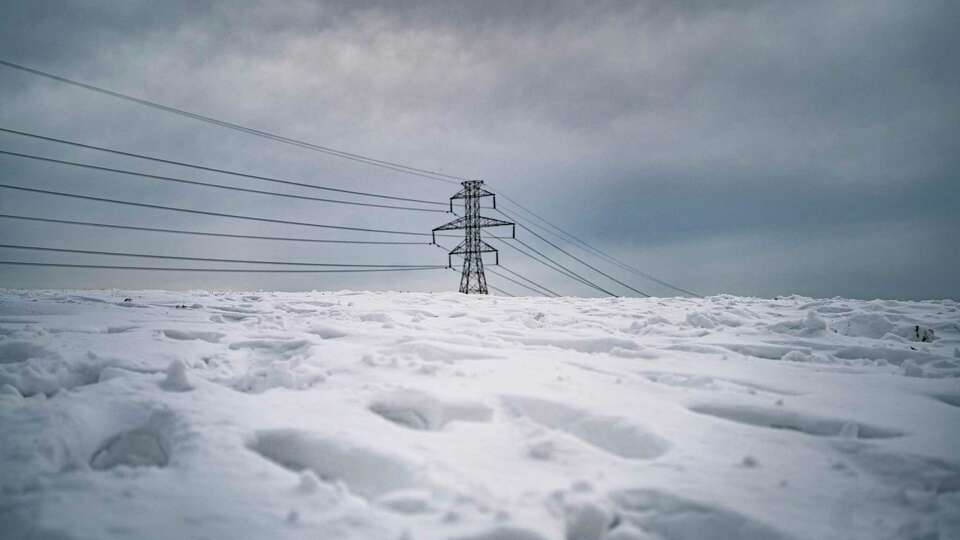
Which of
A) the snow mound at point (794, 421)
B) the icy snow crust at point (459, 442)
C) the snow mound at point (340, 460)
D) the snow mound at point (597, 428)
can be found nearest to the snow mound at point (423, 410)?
the icy snow crust at point (459, 442)

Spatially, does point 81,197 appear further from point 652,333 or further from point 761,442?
point 761,442

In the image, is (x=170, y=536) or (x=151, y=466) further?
(x=151, y=466)

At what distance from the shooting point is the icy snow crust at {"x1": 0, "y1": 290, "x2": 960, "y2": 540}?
133cm

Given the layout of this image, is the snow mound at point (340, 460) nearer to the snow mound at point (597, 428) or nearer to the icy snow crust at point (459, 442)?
the icy snow crust at point (459, 442)

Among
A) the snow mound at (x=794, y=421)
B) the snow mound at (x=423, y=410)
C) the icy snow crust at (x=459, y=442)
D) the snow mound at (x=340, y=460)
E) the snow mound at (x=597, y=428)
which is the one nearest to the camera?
the icy snow crust at (x=459, y=442)

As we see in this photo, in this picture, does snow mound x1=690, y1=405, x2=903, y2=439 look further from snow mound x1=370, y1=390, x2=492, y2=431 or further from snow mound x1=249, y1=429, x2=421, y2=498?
snow mound x1=249, y1=429, x2=421, y2=498

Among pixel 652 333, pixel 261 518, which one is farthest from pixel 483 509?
pixel 652 333

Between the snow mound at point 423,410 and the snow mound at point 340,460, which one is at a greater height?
the snow mound at point 423,410

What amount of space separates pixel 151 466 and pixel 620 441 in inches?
67.3

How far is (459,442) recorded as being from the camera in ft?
5.88

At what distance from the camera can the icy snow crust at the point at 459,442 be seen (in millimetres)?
1328

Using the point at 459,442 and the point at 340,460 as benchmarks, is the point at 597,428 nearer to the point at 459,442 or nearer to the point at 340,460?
the point at 459,442

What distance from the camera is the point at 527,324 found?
5.08 m

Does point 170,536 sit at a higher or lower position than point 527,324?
lower
